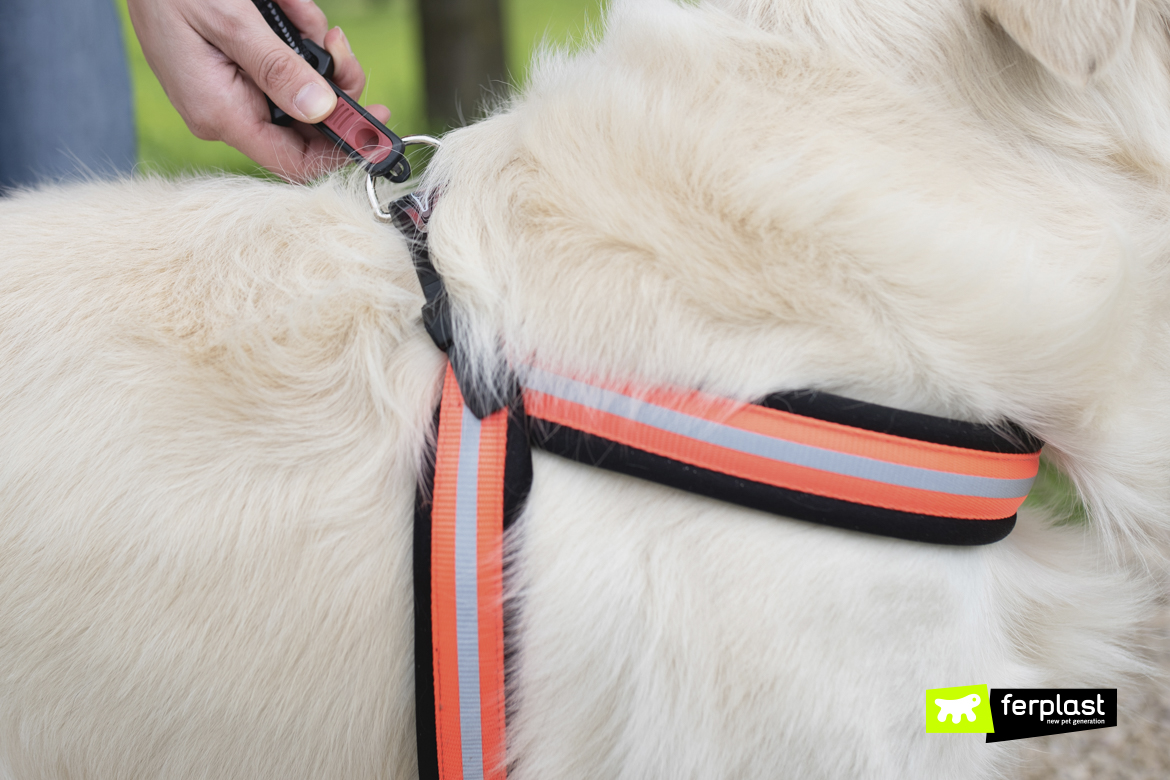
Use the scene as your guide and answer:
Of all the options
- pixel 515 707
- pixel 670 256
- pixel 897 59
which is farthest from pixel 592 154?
pixel 515 707

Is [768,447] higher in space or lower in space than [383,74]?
lower

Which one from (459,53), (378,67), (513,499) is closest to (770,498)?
(513,499)

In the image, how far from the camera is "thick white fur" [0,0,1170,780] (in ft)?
3.09

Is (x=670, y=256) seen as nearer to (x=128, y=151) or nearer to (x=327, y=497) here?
(x=327, y=497)

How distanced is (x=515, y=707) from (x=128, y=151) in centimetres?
212

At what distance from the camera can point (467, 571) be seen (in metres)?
0.94

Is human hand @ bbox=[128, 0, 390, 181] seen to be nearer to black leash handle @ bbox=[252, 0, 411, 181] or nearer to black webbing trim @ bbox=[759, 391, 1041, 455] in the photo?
black leash handle @ bbox=[252, 0, 411, 181]

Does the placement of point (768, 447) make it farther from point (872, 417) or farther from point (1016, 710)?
point (1016, 710)

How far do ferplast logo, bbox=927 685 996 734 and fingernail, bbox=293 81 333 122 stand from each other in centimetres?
120

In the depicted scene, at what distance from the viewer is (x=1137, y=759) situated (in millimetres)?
1896

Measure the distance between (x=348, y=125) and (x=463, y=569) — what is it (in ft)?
2.59

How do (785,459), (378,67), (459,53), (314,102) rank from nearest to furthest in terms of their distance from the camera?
1. (785,459)
2. (314,102)
3. (459,53)
4. (378,67)

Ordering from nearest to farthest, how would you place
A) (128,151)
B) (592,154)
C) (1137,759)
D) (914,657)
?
(914,657) < (592,154) < (1137,759) < (128,151)

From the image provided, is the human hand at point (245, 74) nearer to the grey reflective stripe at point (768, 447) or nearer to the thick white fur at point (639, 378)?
the thick white fur at point (639, 378)
